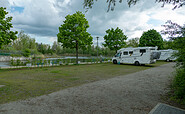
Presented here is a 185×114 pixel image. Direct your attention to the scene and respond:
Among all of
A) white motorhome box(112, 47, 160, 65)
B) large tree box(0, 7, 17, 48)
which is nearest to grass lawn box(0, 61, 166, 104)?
large tree box(0, 7, 17, 48)

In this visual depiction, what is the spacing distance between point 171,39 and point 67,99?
4.03m

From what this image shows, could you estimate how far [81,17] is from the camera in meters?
17.8

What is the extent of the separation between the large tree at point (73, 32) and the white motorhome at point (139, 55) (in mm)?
6793

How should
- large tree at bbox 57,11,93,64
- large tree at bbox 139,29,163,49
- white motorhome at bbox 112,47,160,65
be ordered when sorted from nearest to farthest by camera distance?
1. white motorhome at bbox 112,47,160,65
2. large tree at bbox 57,11,93,64
3. large tree at bbox 139,29,163,49

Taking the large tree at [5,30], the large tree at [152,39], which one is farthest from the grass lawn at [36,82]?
the large tree at [152,39]

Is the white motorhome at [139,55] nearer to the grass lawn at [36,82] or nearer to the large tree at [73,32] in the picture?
the large tree at [73,32]

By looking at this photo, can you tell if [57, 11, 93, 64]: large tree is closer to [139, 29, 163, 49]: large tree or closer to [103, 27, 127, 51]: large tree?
[103, 27, 127, 51]: large tree

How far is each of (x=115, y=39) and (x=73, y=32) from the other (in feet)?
40.2

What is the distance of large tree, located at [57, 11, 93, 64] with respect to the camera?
16844 mm

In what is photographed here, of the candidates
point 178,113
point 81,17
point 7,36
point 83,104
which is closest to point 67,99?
point 83,104

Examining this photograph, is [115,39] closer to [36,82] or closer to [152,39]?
[152,39]

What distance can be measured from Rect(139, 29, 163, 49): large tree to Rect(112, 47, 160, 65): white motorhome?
1882 centimetres

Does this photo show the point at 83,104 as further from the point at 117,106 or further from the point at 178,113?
the point at 178,113

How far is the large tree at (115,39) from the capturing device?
25734 millimetres
